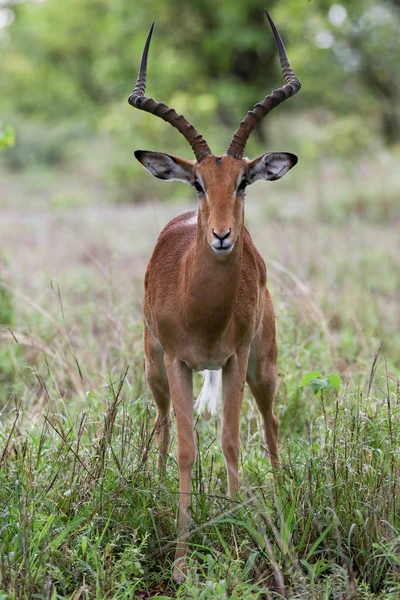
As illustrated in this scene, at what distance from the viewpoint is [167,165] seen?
4.20 metres

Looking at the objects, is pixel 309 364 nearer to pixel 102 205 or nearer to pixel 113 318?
pixel 113 318

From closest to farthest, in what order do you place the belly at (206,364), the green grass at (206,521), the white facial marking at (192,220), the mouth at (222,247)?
the green grass at (206,521) → the mouth at (222,247) → the belly at (206,364) → the white facial marking at (192,220)

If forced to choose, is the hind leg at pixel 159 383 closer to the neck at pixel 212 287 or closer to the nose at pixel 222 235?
the neck at pixel 212 287

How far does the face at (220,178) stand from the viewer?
3.83 metres

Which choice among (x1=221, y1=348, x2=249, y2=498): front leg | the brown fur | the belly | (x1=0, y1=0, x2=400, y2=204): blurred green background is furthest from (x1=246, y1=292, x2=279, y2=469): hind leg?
(x1=0, y1=0, x2=400, y2=204): blurred green background

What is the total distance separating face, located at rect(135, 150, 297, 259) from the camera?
3832 mm

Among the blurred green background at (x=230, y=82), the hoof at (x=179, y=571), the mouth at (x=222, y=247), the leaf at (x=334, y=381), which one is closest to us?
the hoof at (x=179, y=571)

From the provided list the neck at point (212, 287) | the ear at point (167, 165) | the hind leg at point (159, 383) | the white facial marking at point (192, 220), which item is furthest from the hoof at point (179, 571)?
the white facial marking at point (192, 220)

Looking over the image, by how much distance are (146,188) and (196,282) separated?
1913 centimetres

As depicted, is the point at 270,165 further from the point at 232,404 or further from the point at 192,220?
the point at 232,404

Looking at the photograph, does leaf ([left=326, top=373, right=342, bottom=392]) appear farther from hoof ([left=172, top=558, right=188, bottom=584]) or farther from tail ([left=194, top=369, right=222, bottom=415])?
hoof ([left=172, top=558, right=188, bottom=584])

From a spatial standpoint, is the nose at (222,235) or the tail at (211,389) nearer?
the nose at (222,235)

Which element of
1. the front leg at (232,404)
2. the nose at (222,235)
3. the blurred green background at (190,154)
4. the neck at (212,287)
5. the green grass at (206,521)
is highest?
the blurred green background at (190,154)

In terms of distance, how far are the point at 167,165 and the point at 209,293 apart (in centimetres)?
66
